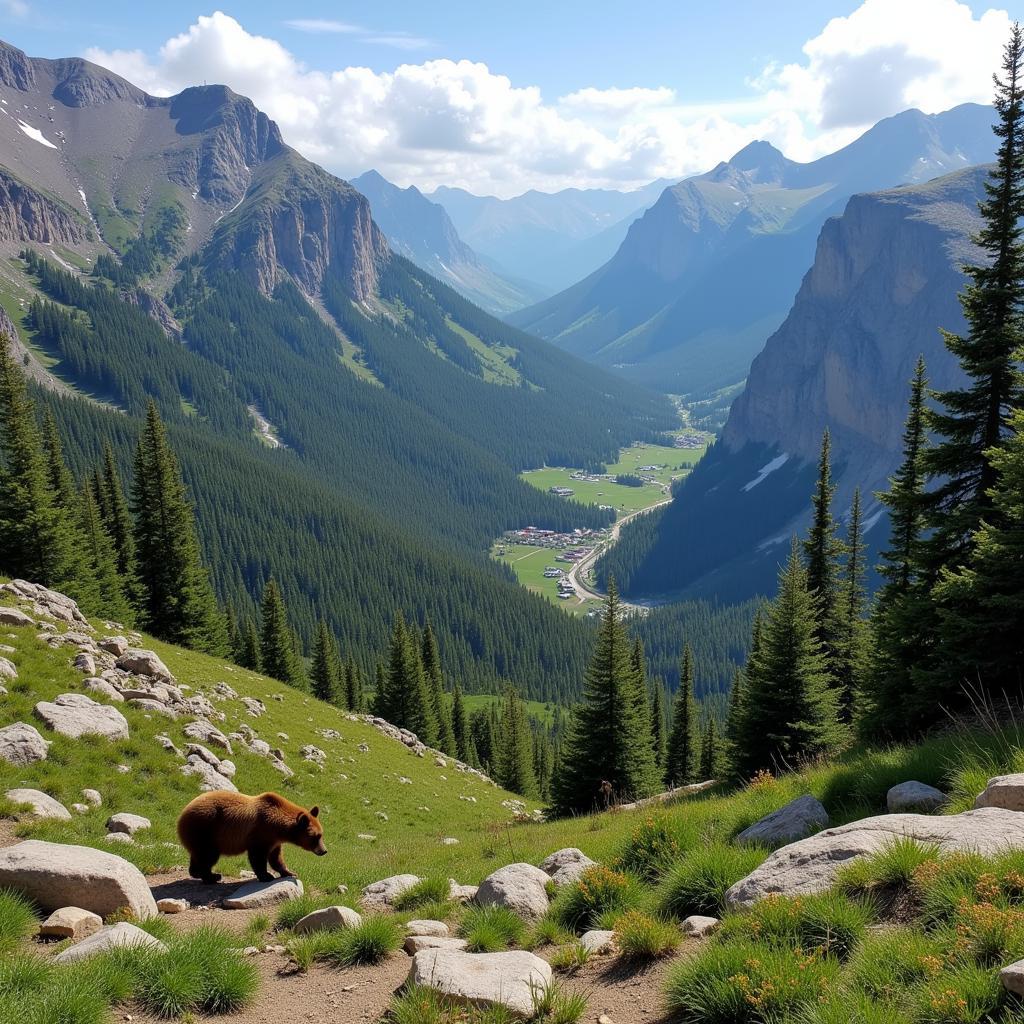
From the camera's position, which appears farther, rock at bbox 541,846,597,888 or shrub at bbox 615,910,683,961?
rock at bbox 541,846,597,888

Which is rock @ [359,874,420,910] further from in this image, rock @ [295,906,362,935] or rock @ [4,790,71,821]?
rock @ [4,790,71,821]

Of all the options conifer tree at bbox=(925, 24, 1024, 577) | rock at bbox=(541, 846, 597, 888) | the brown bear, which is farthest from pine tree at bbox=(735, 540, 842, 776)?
the brown bear

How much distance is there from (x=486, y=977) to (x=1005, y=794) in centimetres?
685

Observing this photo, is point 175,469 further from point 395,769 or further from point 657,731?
point 657,731

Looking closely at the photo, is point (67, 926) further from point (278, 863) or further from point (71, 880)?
point (278, 863)

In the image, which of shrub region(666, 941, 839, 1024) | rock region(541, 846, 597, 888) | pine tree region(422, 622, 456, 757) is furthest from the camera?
pine tree region(422, 622, 456, 757)

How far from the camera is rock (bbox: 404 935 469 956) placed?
8.31m

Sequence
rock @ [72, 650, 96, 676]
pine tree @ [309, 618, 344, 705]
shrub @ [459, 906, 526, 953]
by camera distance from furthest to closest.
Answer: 1. pine tree @ [309, 618, 344, 705]
2. rock @ [72, 650, 96, 676]
3. shrub @ [459, 906, 526, 953]

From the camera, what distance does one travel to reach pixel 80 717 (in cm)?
1727

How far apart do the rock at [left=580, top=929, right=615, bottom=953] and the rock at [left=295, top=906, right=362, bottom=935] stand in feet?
9.59

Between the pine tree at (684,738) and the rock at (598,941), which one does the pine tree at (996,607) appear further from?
the pine tree at (684,738)

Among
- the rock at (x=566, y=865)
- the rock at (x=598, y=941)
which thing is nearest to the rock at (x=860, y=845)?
the rock at (x=598, y=941)

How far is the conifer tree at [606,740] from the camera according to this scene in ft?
105

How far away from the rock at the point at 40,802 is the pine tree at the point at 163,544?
3475 centimetres
